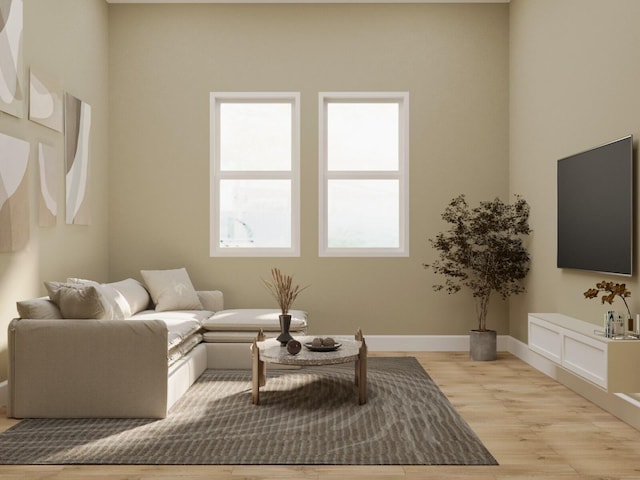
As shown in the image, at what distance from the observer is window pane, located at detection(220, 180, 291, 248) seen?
653 centimetres

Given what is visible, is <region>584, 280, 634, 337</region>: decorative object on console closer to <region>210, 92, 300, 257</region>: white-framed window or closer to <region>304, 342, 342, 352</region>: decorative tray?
<region>304, 342, 342, 352</region>: decorative tray

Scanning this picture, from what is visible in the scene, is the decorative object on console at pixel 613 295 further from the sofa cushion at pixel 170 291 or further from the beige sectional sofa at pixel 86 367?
the sofa cushion at pixel 170 291

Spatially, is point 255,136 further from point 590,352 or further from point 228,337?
point 590,352

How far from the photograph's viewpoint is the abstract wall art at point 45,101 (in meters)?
4.62

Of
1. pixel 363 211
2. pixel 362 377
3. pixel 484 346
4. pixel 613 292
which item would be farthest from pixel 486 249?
pixel 362 377

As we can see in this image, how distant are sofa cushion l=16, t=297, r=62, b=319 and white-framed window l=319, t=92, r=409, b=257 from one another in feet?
10.5

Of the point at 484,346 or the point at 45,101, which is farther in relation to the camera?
the point at 484,346

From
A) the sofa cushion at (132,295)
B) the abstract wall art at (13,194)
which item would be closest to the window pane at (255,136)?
the sofa cushion at (132,295)

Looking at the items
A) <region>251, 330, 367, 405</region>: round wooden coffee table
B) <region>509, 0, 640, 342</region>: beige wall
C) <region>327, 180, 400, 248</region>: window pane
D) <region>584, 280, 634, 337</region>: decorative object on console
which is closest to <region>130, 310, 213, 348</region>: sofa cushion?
<region>251, 330, 367, 405</region>: round wooden coffee table

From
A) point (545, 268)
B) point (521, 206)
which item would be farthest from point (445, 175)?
point (545, 268)

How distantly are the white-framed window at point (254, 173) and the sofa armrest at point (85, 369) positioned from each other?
2.78 m

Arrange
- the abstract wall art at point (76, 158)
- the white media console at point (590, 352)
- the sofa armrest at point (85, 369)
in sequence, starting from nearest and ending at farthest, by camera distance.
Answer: the white media console at point (590, 352)
the sofa armrest at point (85, 369)
the abstract wall art at point (76, 158)

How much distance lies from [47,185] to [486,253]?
400cm

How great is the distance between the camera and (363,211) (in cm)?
653
